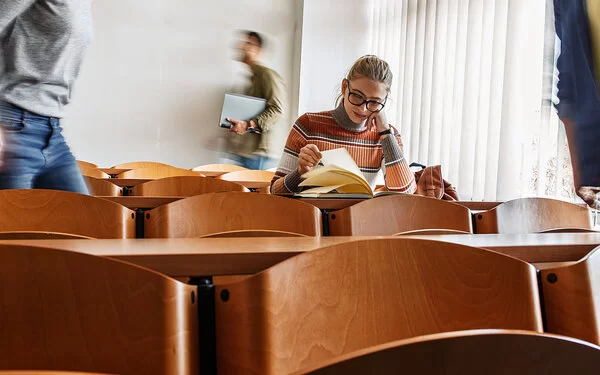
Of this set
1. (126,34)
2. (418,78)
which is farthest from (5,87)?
(126,34)

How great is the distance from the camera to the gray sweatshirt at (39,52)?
1.80m

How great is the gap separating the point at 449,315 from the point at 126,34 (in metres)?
5.82

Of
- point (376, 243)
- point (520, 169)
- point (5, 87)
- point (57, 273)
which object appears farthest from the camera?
point (520, 169)

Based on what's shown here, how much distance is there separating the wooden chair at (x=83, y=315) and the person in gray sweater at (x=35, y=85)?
1243 millimetres

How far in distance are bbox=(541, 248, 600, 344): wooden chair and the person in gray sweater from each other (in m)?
1.52

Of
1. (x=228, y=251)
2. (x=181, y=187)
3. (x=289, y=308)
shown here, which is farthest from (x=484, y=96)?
(x=289, y=308)

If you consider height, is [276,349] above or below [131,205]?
below

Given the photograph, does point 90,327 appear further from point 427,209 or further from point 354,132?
point 354,132

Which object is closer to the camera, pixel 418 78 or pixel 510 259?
pixel 510 259

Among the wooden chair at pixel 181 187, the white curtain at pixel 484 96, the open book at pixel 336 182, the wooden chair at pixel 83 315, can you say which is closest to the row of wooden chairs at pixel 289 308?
the wooden chair at pixel 83 315

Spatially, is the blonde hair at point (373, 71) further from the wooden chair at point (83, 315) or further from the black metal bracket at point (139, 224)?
the wooden chair at point (83, 315)

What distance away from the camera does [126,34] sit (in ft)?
19.8

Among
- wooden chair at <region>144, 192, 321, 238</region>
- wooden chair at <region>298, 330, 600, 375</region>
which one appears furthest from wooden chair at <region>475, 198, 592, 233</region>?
wooden chair at <region>298, 330, 600, 375</region>

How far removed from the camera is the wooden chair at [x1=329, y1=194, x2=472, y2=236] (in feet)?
5.68
